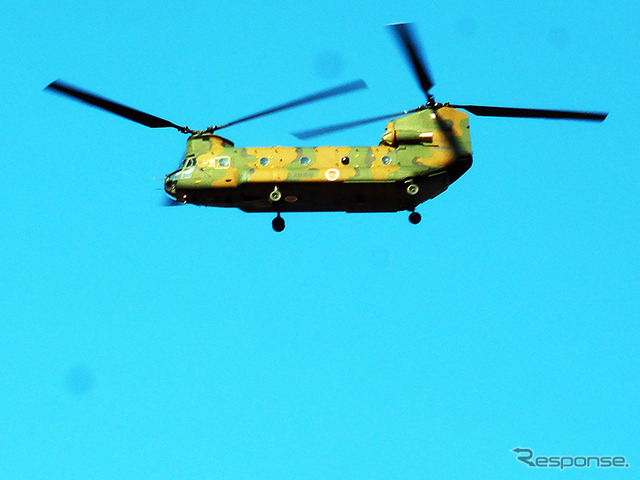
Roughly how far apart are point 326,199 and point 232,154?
3.81 m

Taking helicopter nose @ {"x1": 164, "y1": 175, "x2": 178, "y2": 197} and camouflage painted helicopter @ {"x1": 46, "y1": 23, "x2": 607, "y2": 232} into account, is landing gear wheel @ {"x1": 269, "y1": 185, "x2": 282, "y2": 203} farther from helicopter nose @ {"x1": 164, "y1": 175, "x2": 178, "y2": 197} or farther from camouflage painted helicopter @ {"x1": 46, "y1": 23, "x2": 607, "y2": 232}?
helicopter nose @ {"x1": 164, "y1": 175, "x2": 178, "y2": 197}

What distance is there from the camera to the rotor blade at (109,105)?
1242 inches

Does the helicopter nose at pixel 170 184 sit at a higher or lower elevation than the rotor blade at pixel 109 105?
lower

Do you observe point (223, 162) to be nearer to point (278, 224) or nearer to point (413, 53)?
point (278, 224)

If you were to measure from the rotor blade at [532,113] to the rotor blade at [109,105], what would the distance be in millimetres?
11415

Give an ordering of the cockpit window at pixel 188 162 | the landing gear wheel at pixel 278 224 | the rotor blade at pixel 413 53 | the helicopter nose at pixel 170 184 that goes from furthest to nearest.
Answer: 1. the cockpit window at pixel 188 162
2. the helicopter nose at pixel 170 184
3. the landing gear wheel at pixel 278 224
4. the rotor blade at pixel 413 53

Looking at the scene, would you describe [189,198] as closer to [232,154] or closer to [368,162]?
[232,154]

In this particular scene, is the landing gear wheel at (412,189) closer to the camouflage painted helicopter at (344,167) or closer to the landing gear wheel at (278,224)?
the camouflage painted helicopter at (344,167)

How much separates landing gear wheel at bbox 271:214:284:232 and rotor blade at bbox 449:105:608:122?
781 cm

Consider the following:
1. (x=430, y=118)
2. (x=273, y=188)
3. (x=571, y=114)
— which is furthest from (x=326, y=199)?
(x=571, y=114)

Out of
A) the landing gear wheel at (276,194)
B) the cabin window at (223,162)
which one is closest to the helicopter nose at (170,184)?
the cabin window at (223,162)

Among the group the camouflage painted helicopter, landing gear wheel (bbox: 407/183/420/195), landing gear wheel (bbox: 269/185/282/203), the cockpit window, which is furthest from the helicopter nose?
landing gear wheel (bbox: 407/183/420/195)

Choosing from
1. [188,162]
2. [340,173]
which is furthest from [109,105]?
[340,173]

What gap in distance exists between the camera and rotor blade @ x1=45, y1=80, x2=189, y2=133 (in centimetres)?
3154
